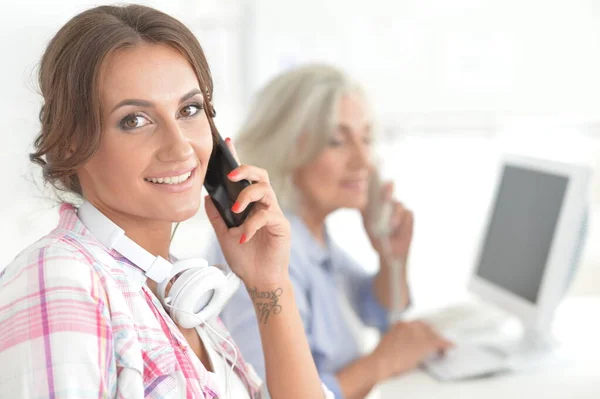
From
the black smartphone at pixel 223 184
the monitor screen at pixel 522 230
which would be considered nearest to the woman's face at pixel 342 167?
the monitor screen at pixel 522 230

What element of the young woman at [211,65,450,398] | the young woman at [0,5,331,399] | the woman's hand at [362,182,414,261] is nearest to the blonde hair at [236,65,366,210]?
the young woman at [211,65,450,398]

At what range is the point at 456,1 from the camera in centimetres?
354

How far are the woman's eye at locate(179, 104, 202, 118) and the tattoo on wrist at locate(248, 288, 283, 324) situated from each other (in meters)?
0.33

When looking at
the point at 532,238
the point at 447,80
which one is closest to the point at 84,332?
A: the point at 532,238

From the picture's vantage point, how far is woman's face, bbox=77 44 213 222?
88 cm

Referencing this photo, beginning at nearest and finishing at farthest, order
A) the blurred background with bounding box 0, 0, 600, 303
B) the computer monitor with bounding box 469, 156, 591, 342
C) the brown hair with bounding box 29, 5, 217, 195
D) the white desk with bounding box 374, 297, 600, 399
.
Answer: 1. the brown hair with bounding box 29, 5, 217, 195
2. the white desk with bounding box 374, 297, 600, 399
3. the computer monitor with bounding box 469, 156, 591, 342
4. the blurred background with bounding box 0, 0, 600, 303

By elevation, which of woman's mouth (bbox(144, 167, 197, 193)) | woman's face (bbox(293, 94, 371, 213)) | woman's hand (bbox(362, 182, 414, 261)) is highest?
woman's mouth (bbox(144, 167, 197, 193))

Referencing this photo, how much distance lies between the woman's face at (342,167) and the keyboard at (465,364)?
456 millimetres

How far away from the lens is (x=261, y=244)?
3.78ft

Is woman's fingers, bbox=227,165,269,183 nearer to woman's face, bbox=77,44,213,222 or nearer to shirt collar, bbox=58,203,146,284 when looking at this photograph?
woman's face, bbox=77,44,213,222

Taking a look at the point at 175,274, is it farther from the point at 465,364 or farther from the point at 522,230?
the point at 522,230

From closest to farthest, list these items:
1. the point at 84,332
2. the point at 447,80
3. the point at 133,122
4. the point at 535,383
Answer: the point at 84,332, the point at 133,122, the point at 535,383, the point at 447,80

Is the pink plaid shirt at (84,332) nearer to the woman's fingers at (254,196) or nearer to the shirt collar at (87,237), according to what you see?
the shirt collar at (87,237)

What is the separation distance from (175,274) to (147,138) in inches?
7.9
